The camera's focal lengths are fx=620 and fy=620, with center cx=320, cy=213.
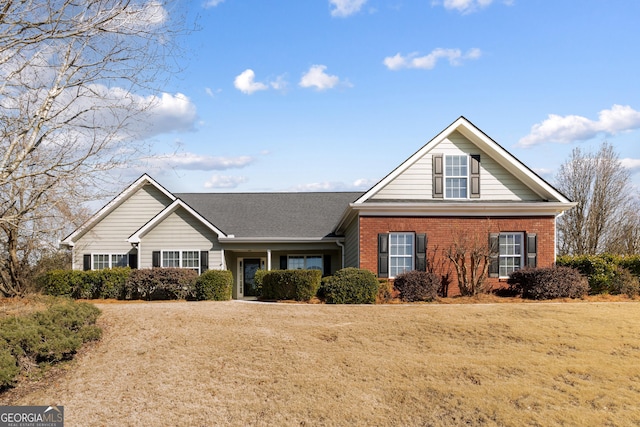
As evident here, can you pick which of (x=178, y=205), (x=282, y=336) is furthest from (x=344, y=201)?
(x=282, y=336)

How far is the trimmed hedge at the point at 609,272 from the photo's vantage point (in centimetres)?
2048

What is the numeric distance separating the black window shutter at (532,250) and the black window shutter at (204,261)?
1269 cm

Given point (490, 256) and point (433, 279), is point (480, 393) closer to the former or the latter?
point (433, 279)

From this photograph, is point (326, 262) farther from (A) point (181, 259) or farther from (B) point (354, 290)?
(B) point (354, 290)

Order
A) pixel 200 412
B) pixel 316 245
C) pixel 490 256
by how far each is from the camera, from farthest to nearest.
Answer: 1. pixel 316 245
2. pixel 490 256
3. pixel 200 412

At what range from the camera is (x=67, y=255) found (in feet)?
99.6

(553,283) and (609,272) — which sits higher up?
(609,272)

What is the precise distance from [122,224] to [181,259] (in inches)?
155

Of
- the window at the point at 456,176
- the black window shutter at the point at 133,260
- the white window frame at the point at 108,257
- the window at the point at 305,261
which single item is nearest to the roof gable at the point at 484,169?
the window at the point at 456,176

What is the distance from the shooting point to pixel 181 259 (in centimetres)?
2581

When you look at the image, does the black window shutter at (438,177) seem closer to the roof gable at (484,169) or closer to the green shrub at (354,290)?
the roof gable at (484,169)

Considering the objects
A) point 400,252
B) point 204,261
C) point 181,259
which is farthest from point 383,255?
point 181,259

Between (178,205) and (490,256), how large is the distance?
41.4ft

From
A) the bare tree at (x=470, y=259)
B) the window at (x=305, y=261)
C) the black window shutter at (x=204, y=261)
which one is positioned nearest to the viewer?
the bare tree at (x=470, y=259)
